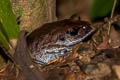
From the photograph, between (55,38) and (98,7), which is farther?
(55,38)

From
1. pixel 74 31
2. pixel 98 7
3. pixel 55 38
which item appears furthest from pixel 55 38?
pixel 98 7

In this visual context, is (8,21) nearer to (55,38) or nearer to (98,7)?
(55,38)

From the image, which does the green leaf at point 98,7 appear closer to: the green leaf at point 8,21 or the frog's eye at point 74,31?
the frog's eye at point 74,31

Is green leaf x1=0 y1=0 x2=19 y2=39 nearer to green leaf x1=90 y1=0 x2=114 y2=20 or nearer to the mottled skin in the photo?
the mottled skin

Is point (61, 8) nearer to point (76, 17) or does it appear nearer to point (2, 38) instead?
point (76, 17)

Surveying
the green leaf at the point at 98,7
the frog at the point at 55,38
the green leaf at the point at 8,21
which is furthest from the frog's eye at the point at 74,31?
the green leaf at the point at 98,7

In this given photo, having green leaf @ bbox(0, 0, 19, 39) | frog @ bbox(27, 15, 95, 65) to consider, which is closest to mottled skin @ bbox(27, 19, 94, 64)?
frog @ bbox(27, 15, 95, 65)

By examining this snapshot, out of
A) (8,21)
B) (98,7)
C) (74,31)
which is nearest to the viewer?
(98,7)
